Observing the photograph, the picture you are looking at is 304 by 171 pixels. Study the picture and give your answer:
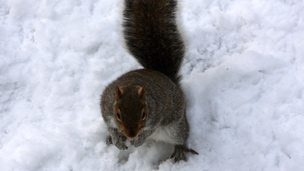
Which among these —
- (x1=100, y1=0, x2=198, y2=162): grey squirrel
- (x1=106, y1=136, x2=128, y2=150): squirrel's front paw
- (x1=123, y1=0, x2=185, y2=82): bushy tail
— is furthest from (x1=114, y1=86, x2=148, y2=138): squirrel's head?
(x1=123, y1=0, x2=185, y2=82): bushy tail

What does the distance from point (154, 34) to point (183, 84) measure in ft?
1.82

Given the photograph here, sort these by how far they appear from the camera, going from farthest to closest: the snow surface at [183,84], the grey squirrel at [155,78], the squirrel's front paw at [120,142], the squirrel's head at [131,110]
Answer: the snow surface at [183,84] < the squirrel's front paw at [120,142] < the grey squirrel at [155,78] < the squirrel's head at [131,110]

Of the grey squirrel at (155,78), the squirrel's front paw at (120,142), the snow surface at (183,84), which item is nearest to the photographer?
the grey squirrel at (155,78)

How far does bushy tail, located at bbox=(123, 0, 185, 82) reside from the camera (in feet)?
7.45

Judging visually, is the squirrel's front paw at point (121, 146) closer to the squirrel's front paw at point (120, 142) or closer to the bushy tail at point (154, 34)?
the squirrel's front paw at point (120, 142)

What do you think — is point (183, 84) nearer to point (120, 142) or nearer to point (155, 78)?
point (155, 78)

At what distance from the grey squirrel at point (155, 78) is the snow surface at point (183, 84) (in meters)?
0.15

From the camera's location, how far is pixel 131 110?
166 centimetres

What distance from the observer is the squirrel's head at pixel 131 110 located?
65.2 inches

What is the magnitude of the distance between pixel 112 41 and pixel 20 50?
35.2 inches

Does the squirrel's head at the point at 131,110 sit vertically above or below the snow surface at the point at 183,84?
above

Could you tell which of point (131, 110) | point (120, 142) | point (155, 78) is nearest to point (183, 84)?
point (155, 78)

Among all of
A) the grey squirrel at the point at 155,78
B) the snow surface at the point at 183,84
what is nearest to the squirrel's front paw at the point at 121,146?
the grey squirrel at the point at 155,78

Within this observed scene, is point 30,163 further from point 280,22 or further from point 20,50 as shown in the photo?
point 280,22
